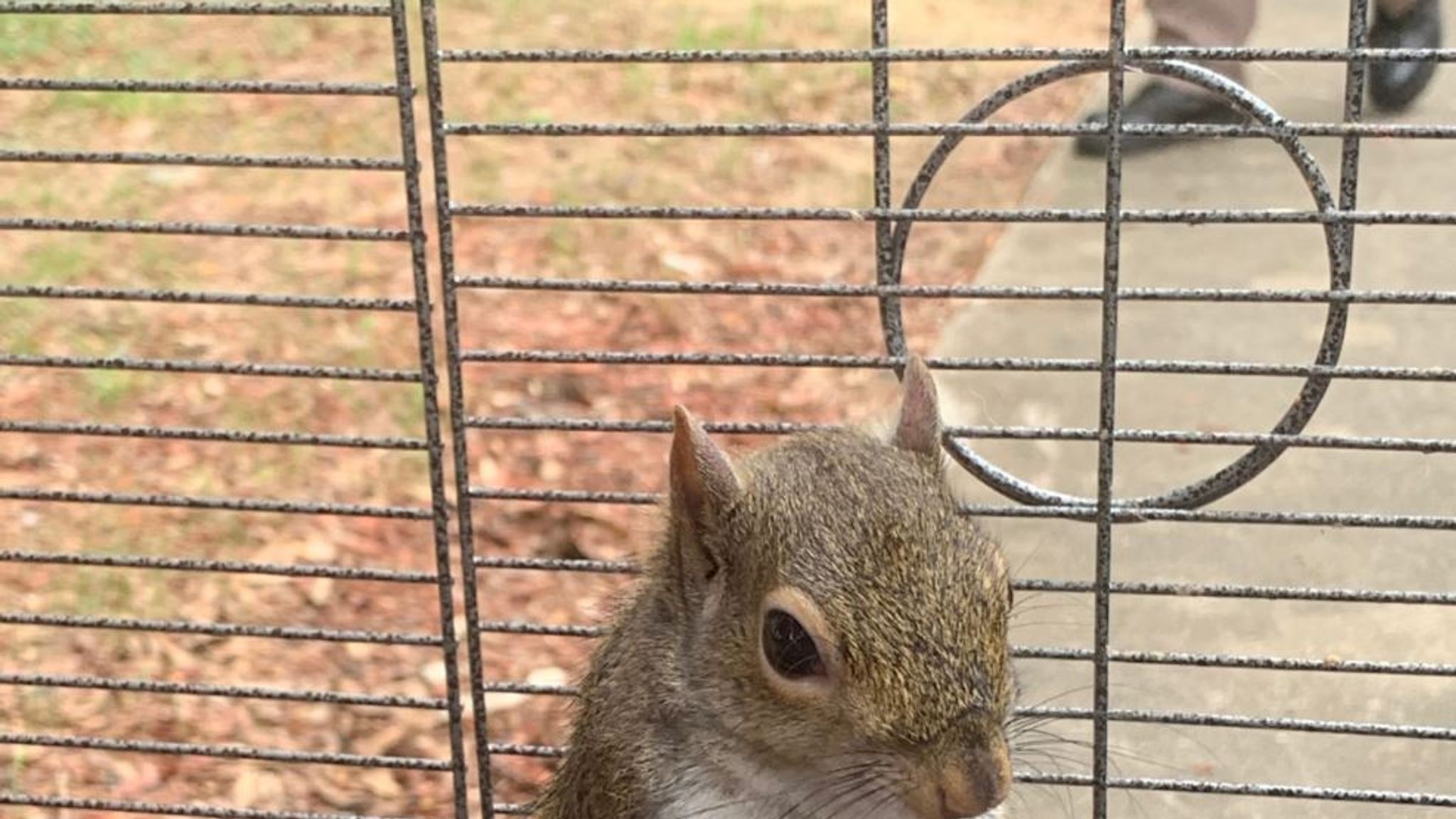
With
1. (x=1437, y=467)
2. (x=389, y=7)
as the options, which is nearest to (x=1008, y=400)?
(x=1437, y=467)

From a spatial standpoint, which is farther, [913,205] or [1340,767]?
[1340,767]

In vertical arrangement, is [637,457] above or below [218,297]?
above

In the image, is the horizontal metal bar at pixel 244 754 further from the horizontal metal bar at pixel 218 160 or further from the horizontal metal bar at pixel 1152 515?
the horizontal metal bar at pixel 218 160

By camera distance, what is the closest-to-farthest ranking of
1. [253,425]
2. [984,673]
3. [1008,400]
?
1. [984,673]
2. [1008,400]
3. [253,425]

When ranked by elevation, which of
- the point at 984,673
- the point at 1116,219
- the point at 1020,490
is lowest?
the point at 984,673

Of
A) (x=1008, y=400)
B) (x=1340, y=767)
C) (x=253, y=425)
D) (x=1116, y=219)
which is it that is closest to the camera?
(x=1116, y=219)

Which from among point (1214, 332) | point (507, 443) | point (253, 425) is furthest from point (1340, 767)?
point (253, 425)

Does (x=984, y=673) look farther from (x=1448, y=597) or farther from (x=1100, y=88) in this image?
(x=1100, y=88)
